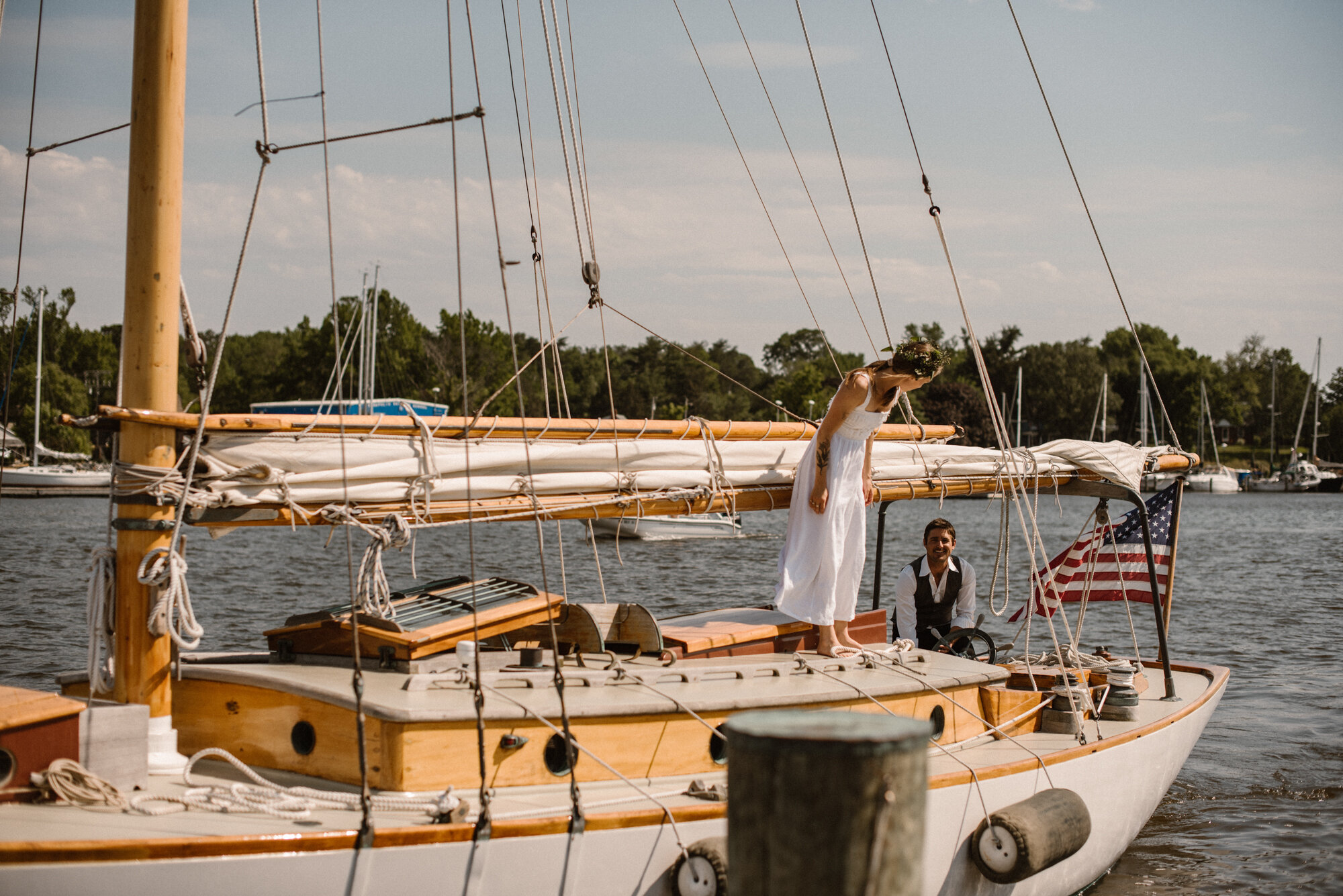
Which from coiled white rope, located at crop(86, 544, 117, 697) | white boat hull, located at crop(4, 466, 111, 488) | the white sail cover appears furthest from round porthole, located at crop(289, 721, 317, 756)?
white boat hull, located at crop(4, 466, 111, 488)

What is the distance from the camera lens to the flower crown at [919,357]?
6.47 metres

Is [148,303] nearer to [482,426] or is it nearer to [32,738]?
[482,426]

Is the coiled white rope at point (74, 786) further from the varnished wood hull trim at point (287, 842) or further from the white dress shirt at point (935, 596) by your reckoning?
the white dress shirt at point (935, 596)

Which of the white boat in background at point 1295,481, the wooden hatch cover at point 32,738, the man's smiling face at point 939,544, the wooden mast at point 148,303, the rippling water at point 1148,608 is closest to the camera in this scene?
the wooden hatch cover at point 32,738

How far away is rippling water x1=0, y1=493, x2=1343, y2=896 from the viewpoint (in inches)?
358

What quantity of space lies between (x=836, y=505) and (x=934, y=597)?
207 centimetres

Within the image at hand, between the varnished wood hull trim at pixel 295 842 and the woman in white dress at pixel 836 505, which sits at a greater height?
the woman in white dress at pixel 836 505

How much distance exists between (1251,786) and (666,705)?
7659 mm

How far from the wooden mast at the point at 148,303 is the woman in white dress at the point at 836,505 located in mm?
3314

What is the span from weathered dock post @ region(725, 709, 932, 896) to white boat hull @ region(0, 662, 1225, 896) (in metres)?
0.09

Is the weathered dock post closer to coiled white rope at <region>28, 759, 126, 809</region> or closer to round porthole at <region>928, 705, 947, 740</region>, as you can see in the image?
coiled white rope at <region>28, 759, 126, 809</region>

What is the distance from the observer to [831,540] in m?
→ 6.54

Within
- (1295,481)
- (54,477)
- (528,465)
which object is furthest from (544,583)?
(1295,481)

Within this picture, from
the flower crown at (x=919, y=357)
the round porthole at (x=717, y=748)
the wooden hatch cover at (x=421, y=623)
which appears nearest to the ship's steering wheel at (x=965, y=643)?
the flower crown at (x=919, y=357)
